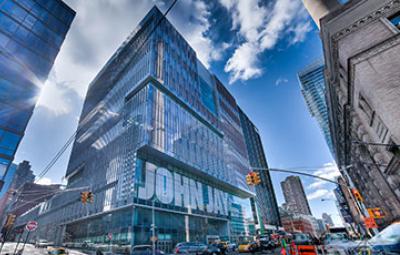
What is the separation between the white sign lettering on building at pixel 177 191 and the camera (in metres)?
34.4

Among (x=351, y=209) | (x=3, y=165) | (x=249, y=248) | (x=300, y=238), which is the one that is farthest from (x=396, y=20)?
(x=351, y=209)

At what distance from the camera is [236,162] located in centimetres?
7244

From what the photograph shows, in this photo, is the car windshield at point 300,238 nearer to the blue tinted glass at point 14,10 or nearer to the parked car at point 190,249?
the parked car at point 190,249

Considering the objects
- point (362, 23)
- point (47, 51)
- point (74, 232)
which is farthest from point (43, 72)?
point (362, 23)

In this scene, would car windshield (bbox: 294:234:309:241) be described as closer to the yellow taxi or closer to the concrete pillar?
the yellow taxi

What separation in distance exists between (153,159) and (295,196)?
182865 millimetres

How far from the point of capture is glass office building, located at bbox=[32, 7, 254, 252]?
3381cm

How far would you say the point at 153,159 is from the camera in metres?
37.9

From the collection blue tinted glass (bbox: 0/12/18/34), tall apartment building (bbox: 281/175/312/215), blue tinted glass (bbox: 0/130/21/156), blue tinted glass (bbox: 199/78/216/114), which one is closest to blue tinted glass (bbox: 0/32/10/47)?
blue tinted glass (bbox: 0/12/18/34)

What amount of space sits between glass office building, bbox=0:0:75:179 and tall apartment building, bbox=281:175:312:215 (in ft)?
635

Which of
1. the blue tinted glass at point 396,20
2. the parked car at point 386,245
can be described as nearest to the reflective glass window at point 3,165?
the parked car at point 386,245

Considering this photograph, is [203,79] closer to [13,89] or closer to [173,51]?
[173,51]

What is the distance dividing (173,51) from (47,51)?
103 ft

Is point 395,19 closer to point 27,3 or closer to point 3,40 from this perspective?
point 3,40
